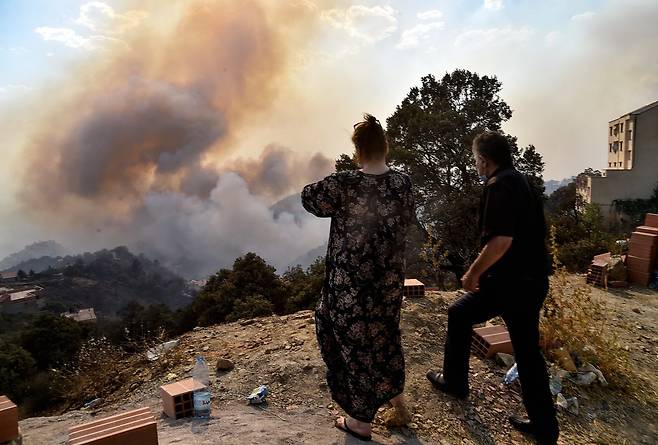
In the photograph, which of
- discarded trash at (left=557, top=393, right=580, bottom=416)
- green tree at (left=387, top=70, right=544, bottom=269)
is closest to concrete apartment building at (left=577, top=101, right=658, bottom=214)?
green tree at (left=387, top=70, right=544, bottom=269)

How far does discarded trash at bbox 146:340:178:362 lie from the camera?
5.64 meters

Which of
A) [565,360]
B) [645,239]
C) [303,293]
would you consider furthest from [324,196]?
[645,239]

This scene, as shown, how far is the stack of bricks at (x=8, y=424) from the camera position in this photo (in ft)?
11.5

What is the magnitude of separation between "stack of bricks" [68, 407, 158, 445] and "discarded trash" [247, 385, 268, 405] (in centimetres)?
102

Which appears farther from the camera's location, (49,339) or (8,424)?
(49,339)

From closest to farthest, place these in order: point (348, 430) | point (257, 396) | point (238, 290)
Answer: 1. point (348, 430)
2. point (257, 396)
3. point (238, 290)

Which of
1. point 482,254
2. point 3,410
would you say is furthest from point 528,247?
point 3,410

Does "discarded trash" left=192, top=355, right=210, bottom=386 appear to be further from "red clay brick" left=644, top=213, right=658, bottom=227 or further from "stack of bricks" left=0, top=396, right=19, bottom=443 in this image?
"red clay brick" left=644, top=213, right=658, bottom=227

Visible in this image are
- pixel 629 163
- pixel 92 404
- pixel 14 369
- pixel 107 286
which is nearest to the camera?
pixel 92 404

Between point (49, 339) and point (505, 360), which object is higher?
point (505, 360)

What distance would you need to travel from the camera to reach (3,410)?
138 inches

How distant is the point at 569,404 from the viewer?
Answer: 3818mm

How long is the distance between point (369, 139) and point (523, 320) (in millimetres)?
1443

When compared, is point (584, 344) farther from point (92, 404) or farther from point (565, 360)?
point (92, 404)
